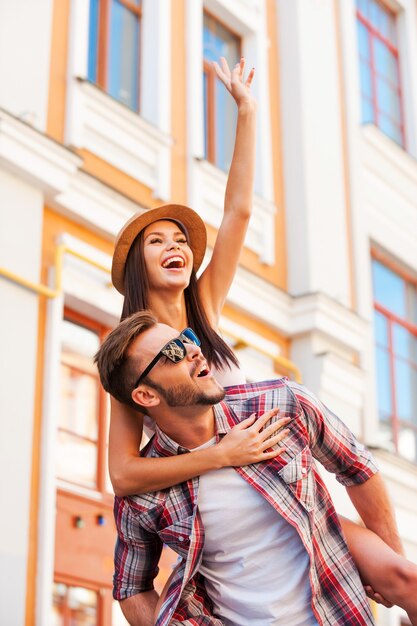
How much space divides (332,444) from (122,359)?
2.26 ft

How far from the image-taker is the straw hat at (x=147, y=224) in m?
4.44

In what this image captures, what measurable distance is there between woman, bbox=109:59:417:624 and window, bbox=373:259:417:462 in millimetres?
8069

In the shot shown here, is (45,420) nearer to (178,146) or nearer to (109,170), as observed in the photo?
(109,170)

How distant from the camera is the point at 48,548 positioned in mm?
7746

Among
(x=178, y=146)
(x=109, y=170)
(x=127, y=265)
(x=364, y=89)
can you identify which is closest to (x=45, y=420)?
(x=109, y=170)

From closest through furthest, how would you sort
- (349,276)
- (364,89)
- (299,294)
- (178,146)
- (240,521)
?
(240,521) < (178,146) < (299,294) < (349,276) < (364,89)

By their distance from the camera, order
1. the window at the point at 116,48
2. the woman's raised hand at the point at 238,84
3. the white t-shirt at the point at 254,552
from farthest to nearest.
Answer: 1. the window at the point at 116,48
2. the woman's raised hand at the point at 238,84
3. the white t-shirt at the point at 254,552

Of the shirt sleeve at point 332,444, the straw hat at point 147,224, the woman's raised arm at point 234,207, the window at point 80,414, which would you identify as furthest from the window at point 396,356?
the shirt sleeve at point 332,444

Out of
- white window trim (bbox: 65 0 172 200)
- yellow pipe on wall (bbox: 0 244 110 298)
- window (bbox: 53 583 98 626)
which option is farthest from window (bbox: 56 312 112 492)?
white window trim (bbox: 65 0 172 200)

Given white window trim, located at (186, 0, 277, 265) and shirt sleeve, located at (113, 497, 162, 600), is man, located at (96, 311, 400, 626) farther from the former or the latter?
white window trim, located at (186, 0, 277, 265)

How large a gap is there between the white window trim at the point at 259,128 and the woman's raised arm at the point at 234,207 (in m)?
5.45

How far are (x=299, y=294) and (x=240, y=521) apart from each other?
7.52 metres

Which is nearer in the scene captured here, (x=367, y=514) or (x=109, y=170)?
(x=367, y=514)

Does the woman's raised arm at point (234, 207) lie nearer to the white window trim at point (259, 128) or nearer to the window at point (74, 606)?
the window at point (74, 606)
